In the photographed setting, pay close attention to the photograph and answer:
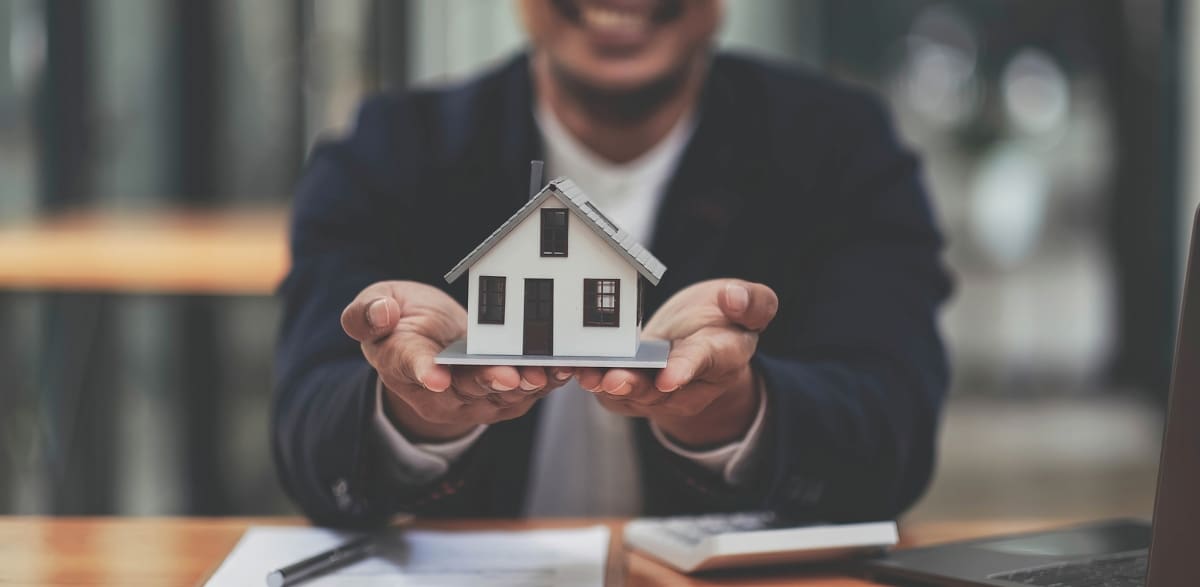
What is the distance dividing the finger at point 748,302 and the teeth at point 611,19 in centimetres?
58

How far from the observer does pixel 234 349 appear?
3.22 m

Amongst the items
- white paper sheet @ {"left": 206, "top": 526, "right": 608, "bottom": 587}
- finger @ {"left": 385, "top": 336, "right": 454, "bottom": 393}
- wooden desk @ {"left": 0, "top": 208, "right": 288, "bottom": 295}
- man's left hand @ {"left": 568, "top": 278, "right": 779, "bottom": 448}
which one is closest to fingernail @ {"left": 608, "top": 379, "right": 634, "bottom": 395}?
man's left hand @ {"left": 568, "top": 278, "right": 779, "bottom": 448}

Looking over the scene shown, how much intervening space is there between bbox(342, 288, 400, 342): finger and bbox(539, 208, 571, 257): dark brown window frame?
114 mm

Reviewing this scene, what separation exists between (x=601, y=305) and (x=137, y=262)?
172 cm

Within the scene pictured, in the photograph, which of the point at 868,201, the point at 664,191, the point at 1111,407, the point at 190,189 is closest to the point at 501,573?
the point at 664,191

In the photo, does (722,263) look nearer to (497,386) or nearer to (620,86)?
(620,86)

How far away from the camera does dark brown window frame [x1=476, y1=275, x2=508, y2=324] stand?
0.77 metres

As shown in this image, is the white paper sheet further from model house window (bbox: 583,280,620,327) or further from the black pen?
model house window (bbox: 583,280,620,327)

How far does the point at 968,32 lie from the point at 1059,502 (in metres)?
1.49

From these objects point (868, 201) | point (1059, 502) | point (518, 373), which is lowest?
point (1059, 502)

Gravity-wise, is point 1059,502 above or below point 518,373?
below

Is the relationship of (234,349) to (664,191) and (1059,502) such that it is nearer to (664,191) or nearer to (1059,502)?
(664,191)

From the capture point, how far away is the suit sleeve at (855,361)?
96 centimetres

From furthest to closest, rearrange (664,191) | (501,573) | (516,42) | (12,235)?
(516,42)
(12,235)
(664,191)
(501,573)
